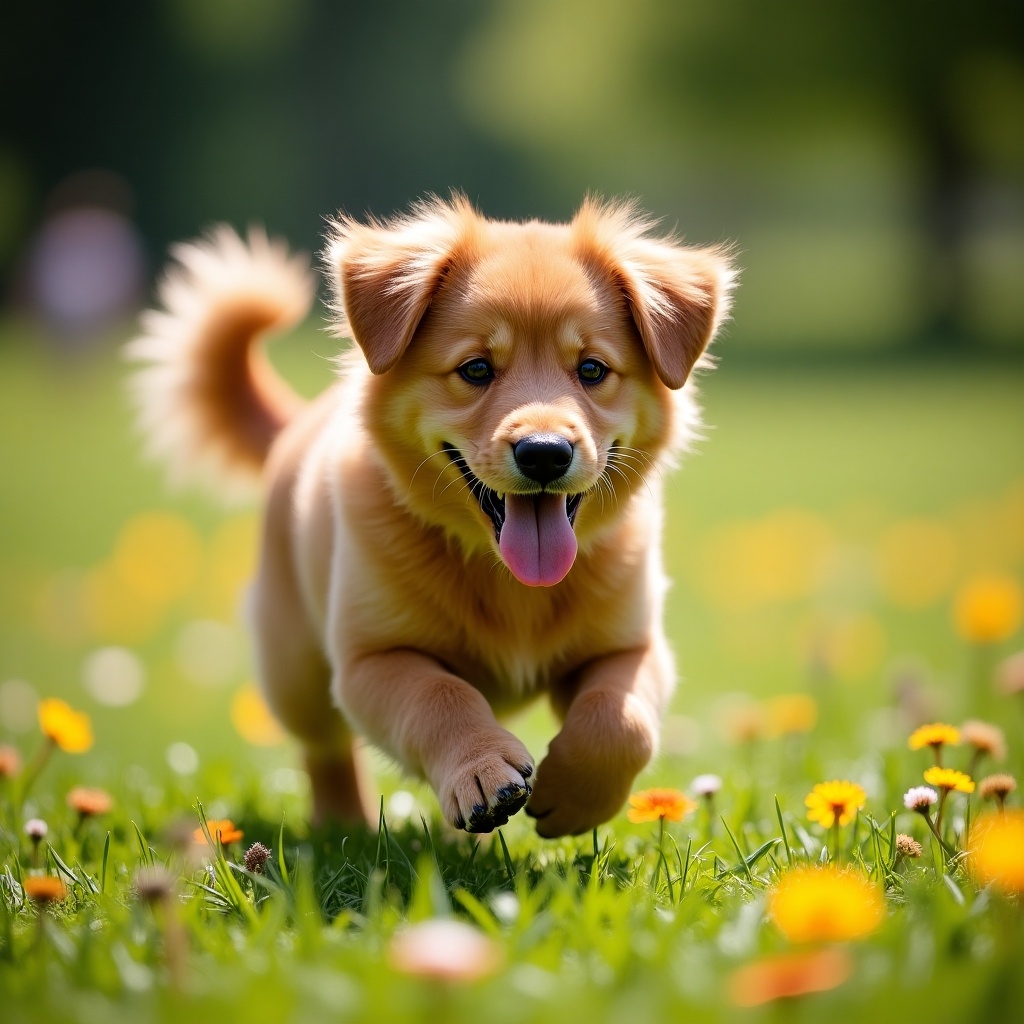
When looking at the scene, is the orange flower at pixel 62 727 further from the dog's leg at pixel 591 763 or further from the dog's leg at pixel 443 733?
the dog's leg at pixel 591 763

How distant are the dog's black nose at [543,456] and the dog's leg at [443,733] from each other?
1.67 ft

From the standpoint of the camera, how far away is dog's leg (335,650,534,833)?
2311mm

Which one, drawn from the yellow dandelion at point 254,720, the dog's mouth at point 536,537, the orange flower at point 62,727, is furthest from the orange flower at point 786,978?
the yellow dandelion at point 254,720

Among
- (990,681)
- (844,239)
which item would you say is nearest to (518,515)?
(990,681)

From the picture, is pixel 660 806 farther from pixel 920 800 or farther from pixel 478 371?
pixel 478 371

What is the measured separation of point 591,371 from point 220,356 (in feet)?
5.30

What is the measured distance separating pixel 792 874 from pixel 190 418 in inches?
103

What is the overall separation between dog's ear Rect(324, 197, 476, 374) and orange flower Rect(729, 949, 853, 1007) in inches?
65.4

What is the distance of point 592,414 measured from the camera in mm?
2801

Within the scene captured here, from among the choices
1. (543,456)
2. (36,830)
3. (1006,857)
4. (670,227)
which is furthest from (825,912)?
(670,227)

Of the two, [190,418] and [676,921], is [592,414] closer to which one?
[676,921]

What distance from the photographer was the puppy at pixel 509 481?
102 inches

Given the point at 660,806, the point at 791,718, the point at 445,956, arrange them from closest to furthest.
→ the point at 445,956, the point at 660,806, the point at 791,718

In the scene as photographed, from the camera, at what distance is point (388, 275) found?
2.93m
